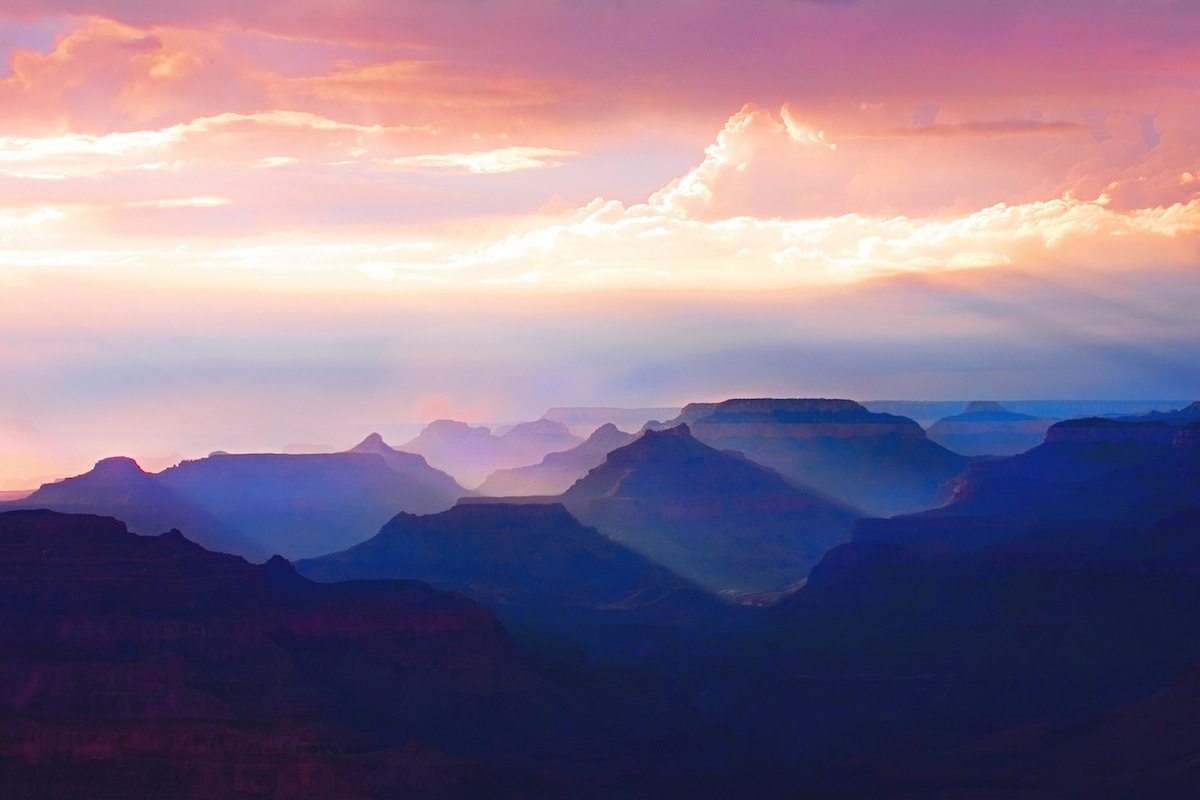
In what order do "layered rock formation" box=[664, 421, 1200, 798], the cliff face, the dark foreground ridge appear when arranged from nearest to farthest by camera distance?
1. the cliff face
2. the dark foreground ridge
3. "layered rock formation" box=[664, 421, 1200, 798]

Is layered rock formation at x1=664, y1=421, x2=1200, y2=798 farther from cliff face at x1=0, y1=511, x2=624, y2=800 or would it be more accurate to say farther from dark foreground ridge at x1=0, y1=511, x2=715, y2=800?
cliff face at x1=0, y1=511, x2=624, y2=800

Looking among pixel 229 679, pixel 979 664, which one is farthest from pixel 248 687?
pixel 979 664

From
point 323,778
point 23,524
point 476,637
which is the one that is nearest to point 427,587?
point 476,637

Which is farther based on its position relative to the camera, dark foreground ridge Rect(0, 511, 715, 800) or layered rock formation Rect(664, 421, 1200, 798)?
layered rock formation Rect(664, 421, 1200, 798)

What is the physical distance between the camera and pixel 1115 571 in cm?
A: 19025

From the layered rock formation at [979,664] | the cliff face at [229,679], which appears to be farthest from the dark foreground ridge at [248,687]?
the layered rock formation at [979,664]

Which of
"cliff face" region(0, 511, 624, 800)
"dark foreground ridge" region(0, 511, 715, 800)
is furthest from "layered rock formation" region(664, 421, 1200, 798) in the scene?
"cliff face" region(0, 511, 624, 800)

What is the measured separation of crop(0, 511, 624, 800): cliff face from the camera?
120 m

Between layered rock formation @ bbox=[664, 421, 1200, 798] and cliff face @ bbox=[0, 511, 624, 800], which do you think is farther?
layered rock formation @ bbox=[664, 421, 1200, 798]

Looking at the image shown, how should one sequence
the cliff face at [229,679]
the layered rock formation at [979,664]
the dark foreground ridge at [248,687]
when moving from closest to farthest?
the cliff face at [229,679], the dark foreground ridge at [248,687], the layered rock formation at [979,664]

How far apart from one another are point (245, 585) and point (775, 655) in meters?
48.6

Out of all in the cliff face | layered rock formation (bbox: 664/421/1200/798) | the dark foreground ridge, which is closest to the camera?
the cliff face

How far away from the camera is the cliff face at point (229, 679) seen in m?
120

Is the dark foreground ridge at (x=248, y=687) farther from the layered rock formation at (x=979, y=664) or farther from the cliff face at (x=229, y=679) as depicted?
the layered rock formation at (x=979, y=664)
